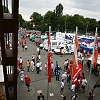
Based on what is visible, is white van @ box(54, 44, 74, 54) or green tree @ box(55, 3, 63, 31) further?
green tree @ box(55, 3, 63, 31)

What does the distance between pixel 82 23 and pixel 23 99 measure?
63950mm

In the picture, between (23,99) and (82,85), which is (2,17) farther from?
(82,85)

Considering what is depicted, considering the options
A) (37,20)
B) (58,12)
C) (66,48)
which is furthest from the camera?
(37,20)

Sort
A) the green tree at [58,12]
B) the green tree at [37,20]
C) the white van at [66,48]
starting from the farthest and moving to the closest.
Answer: the green tree at [37,20]
the green tree at [58,12]
the white van at [66,48]

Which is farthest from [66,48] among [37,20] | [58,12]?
[37,20]

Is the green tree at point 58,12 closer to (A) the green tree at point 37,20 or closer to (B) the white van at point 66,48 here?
(A) the green tree at point 37,20

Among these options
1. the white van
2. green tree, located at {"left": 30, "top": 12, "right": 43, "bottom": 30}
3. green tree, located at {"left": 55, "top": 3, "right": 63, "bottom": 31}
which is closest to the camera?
the white van

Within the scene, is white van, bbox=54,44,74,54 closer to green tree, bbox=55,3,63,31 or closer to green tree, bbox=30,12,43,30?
green tree, bbox=55,3,63,31

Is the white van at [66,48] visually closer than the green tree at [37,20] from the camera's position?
Yes

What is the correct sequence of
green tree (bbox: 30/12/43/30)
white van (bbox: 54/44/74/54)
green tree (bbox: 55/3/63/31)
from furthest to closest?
green tree (bbox: 30/12/43/30)
green tree (bbox: 55/3/63/31)
white van (bbox: 54/44/74/54)

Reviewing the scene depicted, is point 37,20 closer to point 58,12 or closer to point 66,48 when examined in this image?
point 58,12

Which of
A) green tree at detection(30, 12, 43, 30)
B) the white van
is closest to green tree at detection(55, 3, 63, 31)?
green tree at detection(30, 12, 43, 30)

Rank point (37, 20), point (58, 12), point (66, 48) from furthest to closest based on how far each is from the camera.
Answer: point (37, 20), point (58, 12), point (66, 48)

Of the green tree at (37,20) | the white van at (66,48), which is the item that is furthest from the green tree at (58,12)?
the white van at (66,48)
